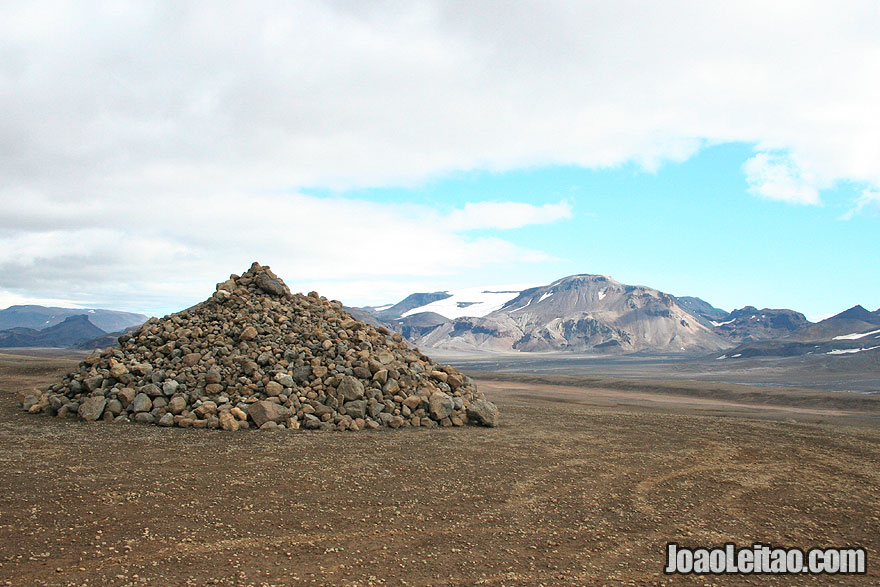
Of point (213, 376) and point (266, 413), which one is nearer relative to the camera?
point (266, 413)

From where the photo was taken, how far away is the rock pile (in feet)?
44.7

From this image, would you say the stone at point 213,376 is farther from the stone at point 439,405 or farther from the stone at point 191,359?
the stone at point 439,405

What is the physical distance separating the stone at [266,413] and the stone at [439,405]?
13.0 ft

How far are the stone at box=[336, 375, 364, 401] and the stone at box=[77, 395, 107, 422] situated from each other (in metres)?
A: 5.85

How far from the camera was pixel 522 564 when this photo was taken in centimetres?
621

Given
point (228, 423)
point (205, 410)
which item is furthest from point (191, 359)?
point (228, 423)

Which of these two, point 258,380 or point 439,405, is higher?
point 258,380

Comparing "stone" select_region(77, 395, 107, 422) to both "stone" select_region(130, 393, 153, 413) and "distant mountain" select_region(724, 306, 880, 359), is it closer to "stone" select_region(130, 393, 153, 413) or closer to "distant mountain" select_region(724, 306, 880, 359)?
"stone" select_region(130, 393, 153, 413)

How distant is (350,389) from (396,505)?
22.5 ft

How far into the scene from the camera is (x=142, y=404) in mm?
13594

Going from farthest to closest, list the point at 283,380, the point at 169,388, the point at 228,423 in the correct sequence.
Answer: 1. the point at 283,380
2. the point at 169,388
3. the point at 228,423

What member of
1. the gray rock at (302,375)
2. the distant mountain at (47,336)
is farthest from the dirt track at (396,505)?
the distant mountain at (47,336)

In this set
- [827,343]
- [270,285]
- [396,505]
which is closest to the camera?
[396,505]

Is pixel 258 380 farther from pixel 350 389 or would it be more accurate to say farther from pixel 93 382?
pixel 93 382
